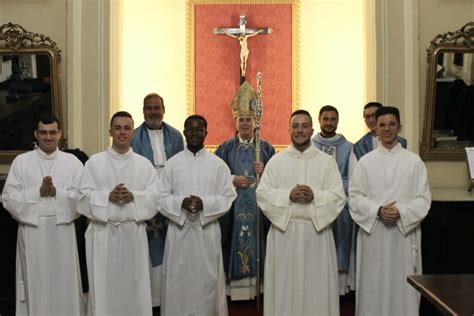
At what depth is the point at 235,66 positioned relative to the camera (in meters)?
9.44

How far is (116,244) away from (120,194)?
0.51 meters

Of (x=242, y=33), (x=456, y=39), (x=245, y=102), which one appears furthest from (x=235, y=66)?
(x=456, y=39)

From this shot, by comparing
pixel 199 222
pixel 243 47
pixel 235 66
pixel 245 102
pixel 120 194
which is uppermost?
pixel 243 47

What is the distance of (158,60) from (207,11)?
105 centimetres

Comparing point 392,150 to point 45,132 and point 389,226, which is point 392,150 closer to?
point 389,226

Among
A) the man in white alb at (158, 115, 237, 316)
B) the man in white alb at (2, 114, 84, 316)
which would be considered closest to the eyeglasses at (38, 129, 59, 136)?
the man in white alb at (2, 114, 84, 316)

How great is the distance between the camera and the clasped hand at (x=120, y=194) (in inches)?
218

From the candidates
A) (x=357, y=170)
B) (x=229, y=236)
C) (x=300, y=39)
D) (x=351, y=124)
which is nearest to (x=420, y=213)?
(x=357, y=170)

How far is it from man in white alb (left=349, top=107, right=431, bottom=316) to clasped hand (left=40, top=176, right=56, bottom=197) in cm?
280

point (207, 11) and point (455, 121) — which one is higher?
point (207, 11)

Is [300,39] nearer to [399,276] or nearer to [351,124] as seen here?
[351,124]

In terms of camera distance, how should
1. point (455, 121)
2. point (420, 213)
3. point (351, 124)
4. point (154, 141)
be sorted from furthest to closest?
1. point (351, 124)
2. point (455, 121)
3. point (154, 141)
4. point (420, 213)

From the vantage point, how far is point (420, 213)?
5.57 metres

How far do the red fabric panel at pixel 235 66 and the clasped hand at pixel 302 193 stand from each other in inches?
148
